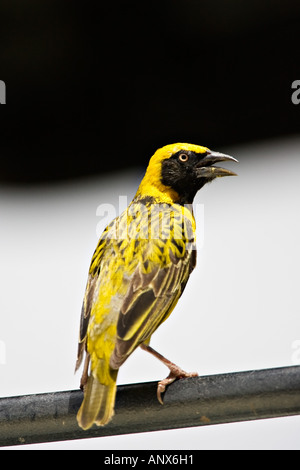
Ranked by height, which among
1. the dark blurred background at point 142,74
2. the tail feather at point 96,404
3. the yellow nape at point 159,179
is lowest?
the tail feather at point 96,404

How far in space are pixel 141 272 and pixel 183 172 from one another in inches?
36.6

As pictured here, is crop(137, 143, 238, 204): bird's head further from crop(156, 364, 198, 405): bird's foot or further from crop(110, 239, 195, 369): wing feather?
crop(156, 364, 198, 405): bird's foot

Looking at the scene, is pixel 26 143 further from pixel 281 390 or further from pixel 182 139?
pixel 281 390

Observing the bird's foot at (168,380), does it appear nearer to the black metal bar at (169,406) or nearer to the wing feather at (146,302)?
the black metal bar at (169,406)

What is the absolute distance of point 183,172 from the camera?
4.22 m

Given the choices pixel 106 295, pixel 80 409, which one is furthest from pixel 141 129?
pixel 80 409

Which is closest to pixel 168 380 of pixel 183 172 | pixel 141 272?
pixel 141 272

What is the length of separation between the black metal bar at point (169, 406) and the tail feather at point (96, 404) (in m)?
0.02

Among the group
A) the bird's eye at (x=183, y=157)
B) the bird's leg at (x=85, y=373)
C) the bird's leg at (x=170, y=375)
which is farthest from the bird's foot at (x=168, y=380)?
the bird's eye at (x=183, y=157)

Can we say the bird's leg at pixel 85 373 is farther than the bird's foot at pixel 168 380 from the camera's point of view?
Yes

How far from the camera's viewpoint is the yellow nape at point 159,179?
4.22m

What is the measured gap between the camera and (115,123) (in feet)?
22.4

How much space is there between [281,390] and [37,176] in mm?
5103

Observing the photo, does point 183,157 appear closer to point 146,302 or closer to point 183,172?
point 183,172
